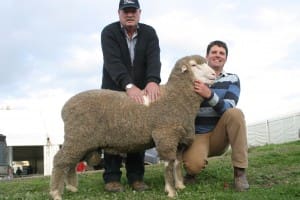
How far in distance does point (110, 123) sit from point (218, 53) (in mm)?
1871

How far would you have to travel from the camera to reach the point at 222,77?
6359 mm

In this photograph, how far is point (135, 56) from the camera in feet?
21.0

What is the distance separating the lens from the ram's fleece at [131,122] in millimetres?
5480

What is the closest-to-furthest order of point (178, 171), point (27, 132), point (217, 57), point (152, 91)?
1. point (152, 91)
2. point (178, 171)
3. point (217, 57)
4. point (27, 132)

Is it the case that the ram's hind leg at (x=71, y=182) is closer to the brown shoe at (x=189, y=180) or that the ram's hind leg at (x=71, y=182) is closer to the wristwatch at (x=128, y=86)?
the wristwatch at (x=128, y=86)

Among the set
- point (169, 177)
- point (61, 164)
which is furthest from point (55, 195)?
point (169, 177)

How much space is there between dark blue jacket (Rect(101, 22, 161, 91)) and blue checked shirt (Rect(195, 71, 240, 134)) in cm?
75

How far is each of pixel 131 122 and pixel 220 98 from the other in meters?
1.29

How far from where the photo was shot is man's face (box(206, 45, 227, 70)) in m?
6.38

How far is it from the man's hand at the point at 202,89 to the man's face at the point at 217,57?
80 cm

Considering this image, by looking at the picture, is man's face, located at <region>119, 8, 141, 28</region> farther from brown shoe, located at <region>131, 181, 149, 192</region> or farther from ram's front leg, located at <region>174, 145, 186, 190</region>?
brown shoe, located at <region>131, 181, 149, 192</region>

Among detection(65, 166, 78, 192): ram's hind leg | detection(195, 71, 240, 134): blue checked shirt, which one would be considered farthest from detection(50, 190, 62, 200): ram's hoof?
detection(195, 71, 240, 134): blue checked shirt

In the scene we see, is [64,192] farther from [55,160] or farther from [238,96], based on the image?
[238,96]

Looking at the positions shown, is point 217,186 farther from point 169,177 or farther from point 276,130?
point 276,130
